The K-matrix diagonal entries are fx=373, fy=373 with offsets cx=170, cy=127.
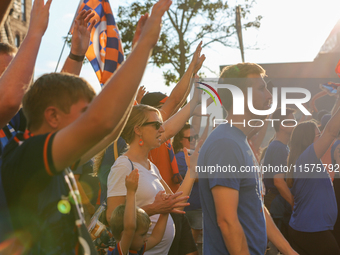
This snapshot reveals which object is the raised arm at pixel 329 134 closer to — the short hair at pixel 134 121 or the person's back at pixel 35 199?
the short hair at pixel 134 121

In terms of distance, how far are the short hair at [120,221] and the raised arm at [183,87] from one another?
1.39m

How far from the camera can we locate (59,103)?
4.79 feet

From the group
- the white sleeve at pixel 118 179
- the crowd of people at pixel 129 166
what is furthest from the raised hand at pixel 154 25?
the white sleeve at pixel 118 179

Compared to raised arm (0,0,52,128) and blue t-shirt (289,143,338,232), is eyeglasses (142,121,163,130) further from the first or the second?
blue t-shirt (289,143,338,232)

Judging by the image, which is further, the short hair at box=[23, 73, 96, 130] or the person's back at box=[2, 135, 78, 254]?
the short hair at box=[23, 73, 96, 130]

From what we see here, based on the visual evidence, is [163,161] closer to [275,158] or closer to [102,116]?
[275,158]

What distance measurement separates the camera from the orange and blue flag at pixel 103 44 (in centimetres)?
436

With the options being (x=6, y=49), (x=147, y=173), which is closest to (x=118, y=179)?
(x=147, y=173)

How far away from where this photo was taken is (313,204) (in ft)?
14.1

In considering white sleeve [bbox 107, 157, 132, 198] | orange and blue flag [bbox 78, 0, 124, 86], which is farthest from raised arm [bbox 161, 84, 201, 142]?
orange and blue flag [bbox 78, 0, 124, 86]

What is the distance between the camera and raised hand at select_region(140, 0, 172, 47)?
53.8 inches

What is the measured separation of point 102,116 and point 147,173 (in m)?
1.93

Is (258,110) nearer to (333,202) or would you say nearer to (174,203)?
(174,203)

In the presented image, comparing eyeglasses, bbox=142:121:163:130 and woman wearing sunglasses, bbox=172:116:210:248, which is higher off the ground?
eyeglasses, bbox=142:121:163:130
